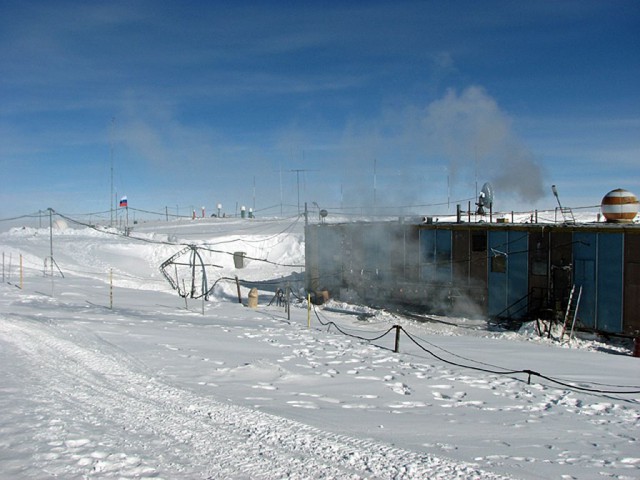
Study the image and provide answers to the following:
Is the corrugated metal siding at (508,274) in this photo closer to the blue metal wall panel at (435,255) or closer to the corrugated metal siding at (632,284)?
the blue metal wall panel at (435,255)

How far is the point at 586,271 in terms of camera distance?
1792 centimetres

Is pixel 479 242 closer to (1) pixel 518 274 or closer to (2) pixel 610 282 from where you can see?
(1) pixel 518 274

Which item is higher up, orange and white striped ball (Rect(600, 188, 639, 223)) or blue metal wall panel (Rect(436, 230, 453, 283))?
orange and white striped ball (Rect(600, 188, 639, 223))

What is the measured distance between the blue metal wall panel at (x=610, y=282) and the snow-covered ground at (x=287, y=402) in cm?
76

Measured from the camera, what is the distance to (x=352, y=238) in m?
25.3

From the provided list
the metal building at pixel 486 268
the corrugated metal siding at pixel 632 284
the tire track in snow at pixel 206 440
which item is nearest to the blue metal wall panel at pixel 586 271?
the metal building at pixel 486 268

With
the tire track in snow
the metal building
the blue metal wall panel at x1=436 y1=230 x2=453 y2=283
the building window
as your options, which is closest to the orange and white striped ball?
the metal building

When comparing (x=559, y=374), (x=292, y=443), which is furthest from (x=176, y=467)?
(x=559, y=374)

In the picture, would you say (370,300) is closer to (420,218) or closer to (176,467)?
(420,218)

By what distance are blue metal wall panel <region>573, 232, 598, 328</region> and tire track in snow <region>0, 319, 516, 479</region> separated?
14.5 m

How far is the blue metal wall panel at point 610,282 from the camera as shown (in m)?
17.1

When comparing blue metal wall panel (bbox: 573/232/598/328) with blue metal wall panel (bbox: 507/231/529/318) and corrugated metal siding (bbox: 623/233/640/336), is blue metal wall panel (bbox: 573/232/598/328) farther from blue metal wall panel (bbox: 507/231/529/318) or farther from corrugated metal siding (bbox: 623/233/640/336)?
blue metal wall panel (bbox: 507/231/529/318)

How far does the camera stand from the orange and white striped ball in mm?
18734

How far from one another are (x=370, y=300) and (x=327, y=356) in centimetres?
1316
